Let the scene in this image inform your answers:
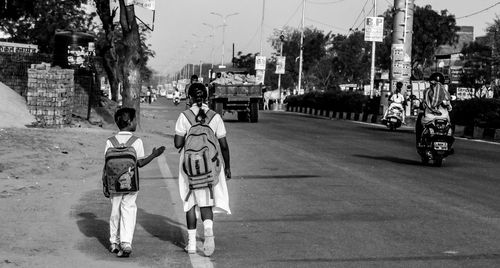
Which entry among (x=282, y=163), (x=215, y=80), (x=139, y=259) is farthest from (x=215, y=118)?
(x=215, y=80)

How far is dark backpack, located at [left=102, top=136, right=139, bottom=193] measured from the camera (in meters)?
7.17

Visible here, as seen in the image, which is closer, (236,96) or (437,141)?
(437,141)

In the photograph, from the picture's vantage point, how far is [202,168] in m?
7.08

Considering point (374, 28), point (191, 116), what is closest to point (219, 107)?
point (374, 28)

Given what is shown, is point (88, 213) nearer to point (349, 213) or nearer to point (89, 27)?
point (349, 213)

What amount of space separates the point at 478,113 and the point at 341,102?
23.6 metres

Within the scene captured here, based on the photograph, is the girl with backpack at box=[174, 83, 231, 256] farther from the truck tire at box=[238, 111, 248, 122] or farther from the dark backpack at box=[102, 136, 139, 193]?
the truck tire at box=[238, 111, 248, 122]

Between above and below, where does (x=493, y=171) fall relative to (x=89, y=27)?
below

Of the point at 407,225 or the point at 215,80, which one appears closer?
the point at 407,225

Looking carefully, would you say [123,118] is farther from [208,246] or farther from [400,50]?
[400,50]

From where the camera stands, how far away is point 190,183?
717 centimetres

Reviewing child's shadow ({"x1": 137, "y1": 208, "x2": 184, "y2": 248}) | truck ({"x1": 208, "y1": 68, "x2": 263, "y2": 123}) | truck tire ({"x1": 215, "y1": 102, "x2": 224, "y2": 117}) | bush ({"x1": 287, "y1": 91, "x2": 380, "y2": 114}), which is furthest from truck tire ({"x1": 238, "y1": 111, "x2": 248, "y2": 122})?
child's shadow ({"x1": 137, "y1": 208, "x2": 184, "y2": 248})

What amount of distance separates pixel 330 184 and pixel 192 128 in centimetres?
580

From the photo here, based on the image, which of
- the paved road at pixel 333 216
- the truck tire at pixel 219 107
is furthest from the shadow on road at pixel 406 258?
the truck tire at pixel 219 107
